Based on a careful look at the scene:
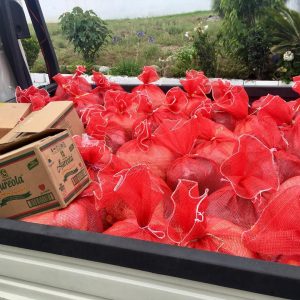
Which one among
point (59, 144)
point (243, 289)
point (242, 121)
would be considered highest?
point (59, 144)

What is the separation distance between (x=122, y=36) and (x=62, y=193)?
8927 millimetres

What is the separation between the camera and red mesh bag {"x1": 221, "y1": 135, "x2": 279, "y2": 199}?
1.44 metres

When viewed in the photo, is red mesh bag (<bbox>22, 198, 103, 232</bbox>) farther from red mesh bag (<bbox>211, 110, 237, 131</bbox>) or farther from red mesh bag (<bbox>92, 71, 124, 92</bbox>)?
red mesh bag (<bbox>92, 71, 124, 92</bbox>)

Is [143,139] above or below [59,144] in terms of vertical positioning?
below

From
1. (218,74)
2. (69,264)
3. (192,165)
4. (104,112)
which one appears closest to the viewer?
(69,264)

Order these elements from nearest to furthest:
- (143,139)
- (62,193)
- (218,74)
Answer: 1. (62,193)
2. (143,139)
3. (218,74)

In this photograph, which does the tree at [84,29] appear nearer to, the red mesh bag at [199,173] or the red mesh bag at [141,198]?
the red mesh bag at [199,173]

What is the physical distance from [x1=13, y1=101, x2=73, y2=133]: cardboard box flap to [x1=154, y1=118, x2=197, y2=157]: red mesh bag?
1.67 feet

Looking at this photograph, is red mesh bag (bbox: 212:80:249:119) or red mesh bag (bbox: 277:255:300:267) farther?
red mesh bag (bbox: 212:80:249:119)

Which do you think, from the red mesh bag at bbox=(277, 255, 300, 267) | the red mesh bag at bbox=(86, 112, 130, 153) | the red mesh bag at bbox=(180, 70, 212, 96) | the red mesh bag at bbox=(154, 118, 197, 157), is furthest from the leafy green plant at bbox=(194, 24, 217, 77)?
the red mesh bag at bbox=(277, 255, 300, 267)

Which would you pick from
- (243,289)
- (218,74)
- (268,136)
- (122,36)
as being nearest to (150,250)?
(243,289)

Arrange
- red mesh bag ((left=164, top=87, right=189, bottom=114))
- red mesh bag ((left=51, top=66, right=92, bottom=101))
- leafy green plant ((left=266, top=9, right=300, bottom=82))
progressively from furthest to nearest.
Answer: leafy green plant ((left=266, top=9, right=300, bottom=82)), red mesh bag ((left=51, top=66, right=92, bottom=101)), red mesh bag ((left=164, top=87, right=189, bottom=114))

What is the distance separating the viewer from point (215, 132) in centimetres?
199

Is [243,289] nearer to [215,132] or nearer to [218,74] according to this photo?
[215,132]
